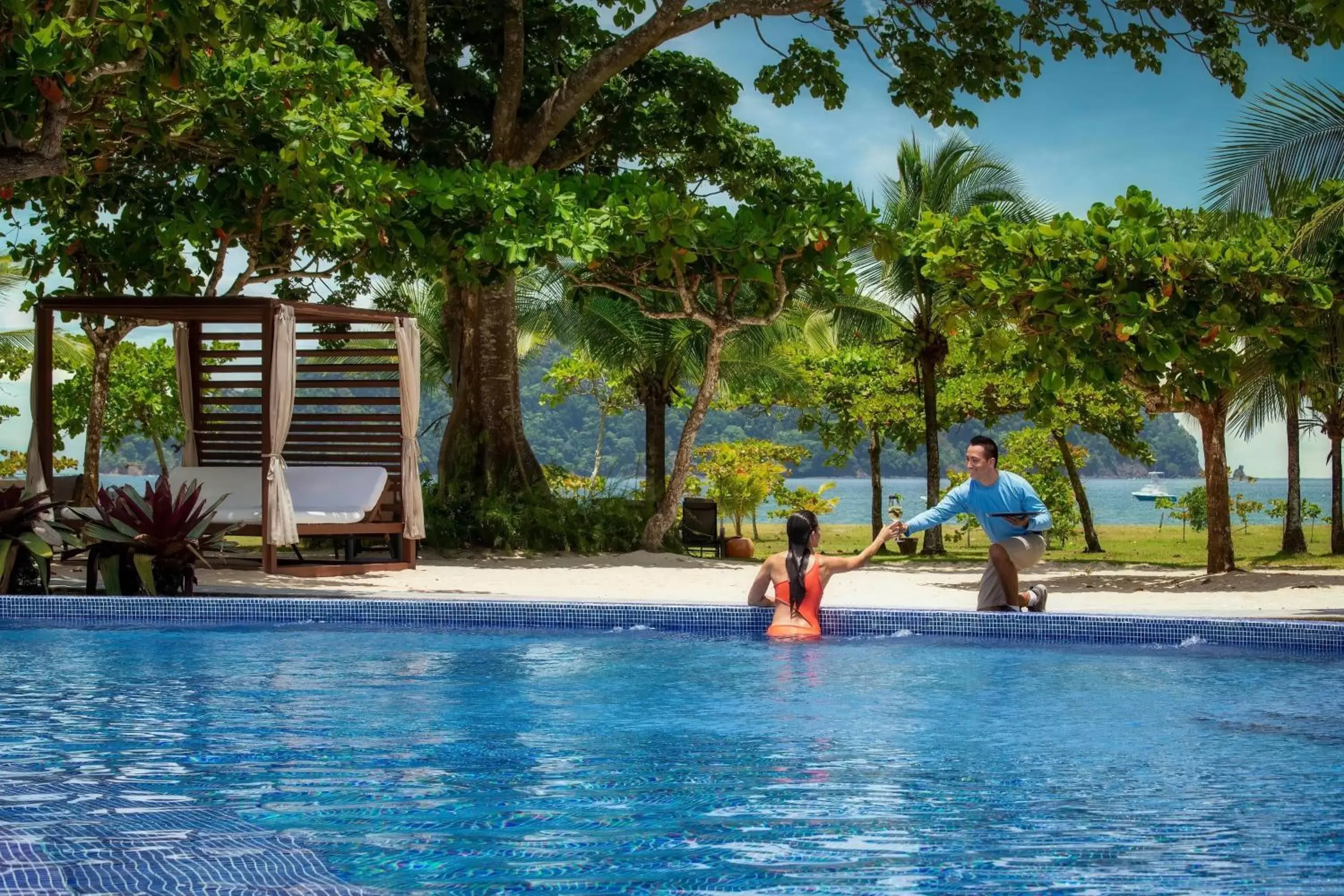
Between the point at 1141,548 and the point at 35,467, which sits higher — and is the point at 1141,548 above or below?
below

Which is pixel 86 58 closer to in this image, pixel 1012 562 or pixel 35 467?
pixel 35 467

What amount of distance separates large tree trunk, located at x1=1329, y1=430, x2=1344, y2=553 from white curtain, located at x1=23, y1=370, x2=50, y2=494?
16.9 metres

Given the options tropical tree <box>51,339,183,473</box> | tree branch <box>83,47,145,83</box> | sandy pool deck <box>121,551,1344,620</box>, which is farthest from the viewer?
tropical tree <box>51,339,183,473</box>

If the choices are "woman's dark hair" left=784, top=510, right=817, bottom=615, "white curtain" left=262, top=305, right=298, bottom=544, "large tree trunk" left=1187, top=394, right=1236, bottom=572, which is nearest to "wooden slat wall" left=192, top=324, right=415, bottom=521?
"white curtain" left=262, top=305, right=298, bottom=544

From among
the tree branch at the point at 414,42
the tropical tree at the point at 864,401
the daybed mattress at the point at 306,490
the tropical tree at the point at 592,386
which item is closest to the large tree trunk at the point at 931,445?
the tropical tree at the point at 864,401

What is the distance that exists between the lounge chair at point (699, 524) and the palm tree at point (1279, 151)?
7.13 metres

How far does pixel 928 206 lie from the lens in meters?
20.8

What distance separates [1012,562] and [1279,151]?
21.5ft

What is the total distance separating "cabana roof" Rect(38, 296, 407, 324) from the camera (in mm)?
12750

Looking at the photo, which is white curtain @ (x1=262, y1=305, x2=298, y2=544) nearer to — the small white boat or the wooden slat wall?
the wooden slat wall

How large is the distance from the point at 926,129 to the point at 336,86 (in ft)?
222

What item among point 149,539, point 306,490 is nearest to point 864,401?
point 306,490

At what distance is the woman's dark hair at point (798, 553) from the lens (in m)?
8.15

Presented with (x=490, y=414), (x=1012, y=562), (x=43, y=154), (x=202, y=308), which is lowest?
(x=1012, y=562)
